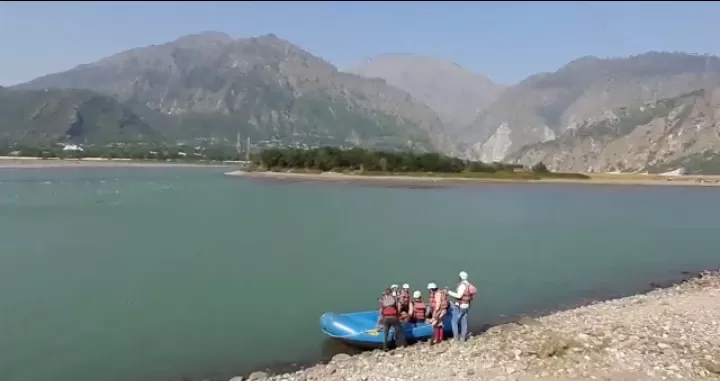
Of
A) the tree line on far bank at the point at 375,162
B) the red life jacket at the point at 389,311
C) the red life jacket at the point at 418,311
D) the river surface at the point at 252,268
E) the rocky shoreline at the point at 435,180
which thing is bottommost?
the river surface at the point at 252,268

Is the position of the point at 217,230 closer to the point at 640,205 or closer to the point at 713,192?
the point at 640,205

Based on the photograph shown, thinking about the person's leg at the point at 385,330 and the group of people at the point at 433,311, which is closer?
the group of people at the point at 433,311

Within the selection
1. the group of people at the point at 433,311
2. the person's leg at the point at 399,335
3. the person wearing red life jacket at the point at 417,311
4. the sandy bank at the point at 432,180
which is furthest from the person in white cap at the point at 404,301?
the sandy bank at the point at 432,180

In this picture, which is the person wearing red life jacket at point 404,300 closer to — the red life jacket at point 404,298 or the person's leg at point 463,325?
the red life jacket at point 404,298

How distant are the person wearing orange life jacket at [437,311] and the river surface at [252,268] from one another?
402 cm

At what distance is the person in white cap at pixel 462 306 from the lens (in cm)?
2034

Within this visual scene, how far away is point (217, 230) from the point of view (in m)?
56.3

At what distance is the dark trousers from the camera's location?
20578mm

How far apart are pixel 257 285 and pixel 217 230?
24.0 meters

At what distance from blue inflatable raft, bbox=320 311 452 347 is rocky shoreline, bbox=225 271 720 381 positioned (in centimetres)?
86

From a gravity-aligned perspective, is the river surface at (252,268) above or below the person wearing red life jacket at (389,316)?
below

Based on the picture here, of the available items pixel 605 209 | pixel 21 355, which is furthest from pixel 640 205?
pixel 21 355

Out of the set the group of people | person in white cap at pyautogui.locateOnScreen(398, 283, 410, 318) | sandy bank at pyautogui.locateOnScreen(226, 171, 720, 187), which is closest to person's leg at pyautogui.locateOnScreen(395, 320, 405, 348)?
the group of people

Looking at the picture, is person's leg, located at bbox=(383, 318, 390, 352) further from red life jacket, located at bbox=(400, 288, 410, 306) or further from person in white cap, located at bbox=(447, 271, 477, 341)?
person in white cap, located at bbox=(447, 271, 477, 341)
